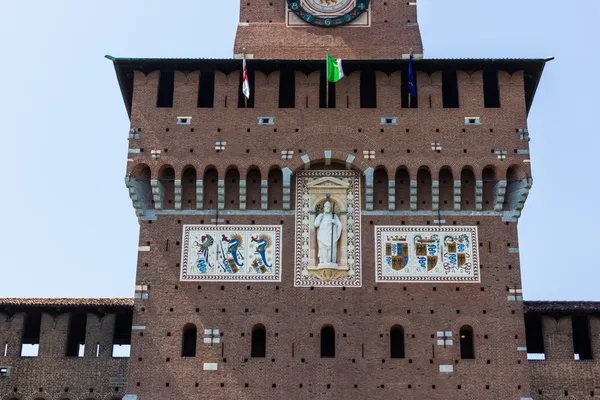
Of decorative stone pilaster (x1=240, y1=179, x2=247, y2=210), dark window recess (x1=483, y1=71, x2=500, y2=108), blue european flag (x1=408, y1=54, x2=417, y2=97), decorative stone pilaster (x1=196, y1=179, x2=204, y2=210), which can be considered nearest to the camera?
decorative stone pilaster (x1=240, y1=179, x2=247, y2=210)

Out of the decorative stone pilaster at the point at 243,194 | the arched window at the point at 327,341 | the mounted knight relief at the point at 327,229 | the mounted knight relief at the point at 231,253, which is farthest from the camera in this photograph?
the decorative stone pilaster at the point at 243,194

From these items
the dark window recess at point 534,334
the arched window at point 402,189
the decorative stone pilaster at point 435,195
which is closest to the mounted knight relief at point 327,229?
the arched window at point 402,189

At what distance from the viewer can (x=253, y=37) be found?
95.5 feet

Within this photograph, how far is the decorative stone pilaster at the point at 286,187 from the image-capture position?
26.3 metres

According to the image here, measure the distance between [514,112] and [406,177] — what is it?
10.5ft

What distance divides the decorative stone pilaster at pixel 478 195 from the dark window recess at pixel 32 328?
36.0 ft

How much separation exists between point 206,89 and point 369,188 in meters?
5.09

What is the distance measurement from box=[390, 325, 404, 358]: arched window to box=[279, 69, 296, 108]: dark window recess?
6.26 m

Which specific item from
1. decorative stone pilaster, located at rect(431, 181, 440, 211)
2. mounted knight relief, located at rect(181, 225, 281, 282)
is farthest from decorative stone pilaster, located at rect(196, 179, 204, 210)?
decorative stone pilaster, located at rect(431, 181, 440, 211)

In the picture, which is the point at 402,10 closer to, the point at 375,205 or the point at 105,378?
the point at 375,205

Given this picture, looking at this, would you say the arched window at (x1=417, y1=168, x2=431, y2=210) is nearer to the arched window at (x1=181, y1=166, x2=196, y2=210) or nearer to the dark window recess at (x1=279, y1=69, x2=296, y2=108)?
the dark window recess at (x1=279, y1=69, x2=296, y2=108)

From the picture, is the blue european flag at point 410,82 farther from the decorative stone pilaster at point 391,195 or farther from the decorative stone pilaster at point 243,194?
the decorative stone pilaster at point 243,194

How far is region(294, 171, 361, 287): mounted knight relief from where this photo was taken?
25.6 meters

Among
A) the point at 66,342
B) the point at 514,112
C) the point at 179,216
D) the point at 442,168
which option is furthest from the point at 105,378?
the point at 514,112
